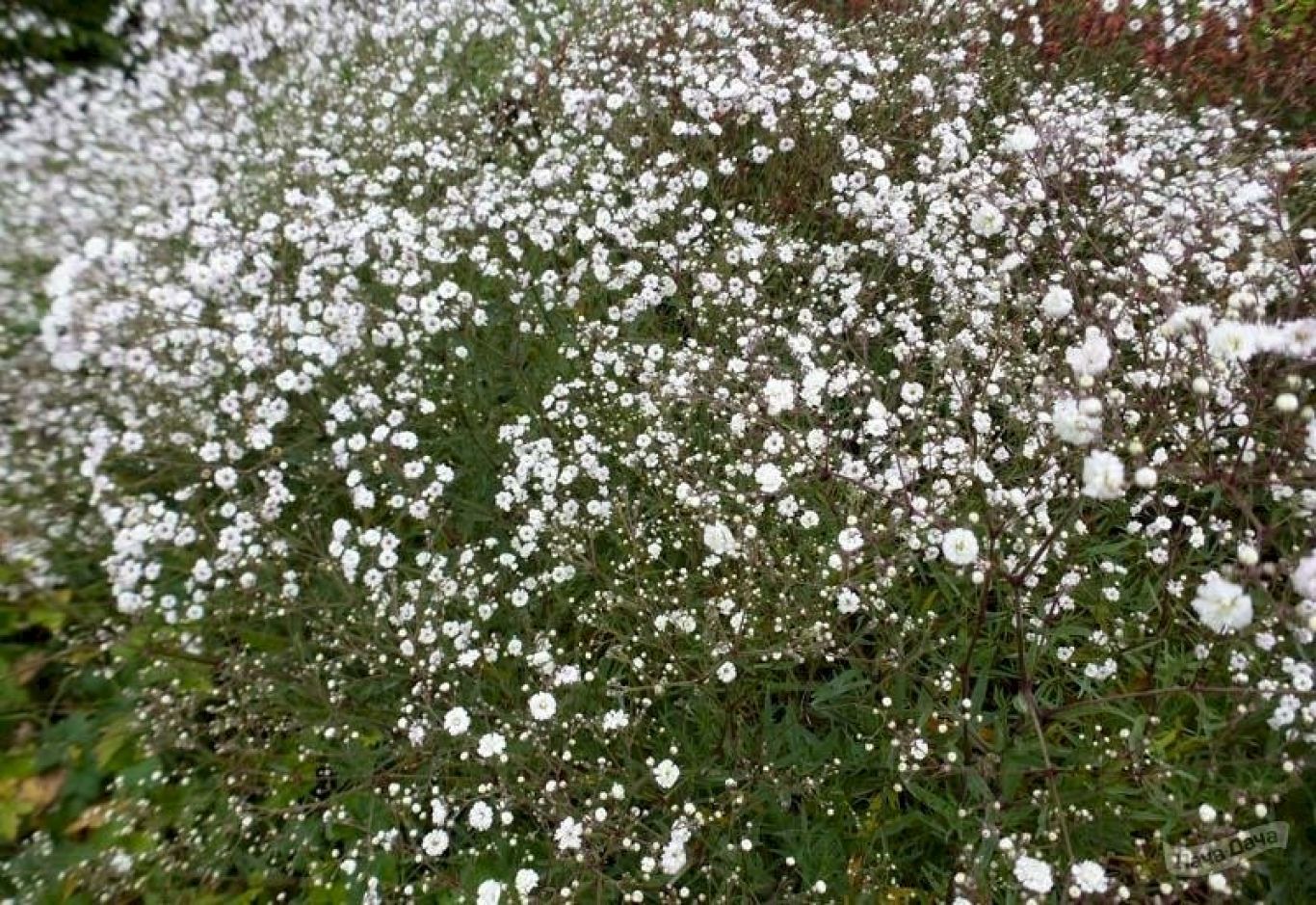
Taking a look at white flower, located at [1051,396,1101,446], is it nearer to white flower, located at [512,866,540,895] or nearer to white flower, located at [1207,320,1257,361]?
white flower, located at [1207,320,1257,361]

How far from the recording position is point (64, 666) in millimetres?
3535

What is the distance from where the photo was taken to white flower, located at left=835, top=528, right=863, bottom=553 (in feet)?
8.38

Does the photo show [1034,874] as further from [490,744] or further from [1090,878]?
[490,744]

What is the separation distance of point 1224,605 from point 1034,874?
833 millimetres

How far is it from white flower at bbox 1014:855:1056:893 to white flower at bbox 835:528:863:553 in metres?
0.94

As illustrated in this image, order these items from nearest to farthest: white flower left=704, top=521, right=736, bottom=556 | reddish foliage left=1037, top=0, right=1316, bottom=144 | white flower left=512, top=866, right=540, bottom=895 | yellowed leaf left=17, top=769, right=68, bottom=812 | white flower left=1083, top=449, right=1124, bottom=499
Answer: white flower left=1083, top=449, right=1124, bottom=499 < white flower left=512, top=866, right=540, bottom=895 < white flower left=704, top=521, right=736, bottom=556 < yellowed leaf left=17, top=769, right=68, bottom=812 < reddish foliage left=1037, top=0, right=1316, bottom=144

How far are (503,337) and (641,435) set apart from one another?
3.76 ft

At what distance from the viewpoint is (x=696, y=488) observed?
343cm

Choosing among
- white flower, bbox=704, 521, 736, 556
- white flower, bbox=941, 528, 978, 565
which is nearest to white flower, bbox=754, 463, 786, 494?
white flower, bbox=704, 521, 736, 556


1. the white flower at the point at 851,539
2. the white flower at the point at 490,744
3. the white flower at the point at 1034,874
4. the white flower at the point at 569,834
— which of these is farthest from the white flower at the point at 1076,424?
the white flower at the point at 490,744

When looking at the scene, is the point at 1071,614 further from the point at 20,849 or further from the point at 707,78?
the point at 20,849

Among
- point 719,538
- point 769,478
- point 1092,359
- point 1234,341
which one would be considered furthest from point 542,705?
point 1234,341

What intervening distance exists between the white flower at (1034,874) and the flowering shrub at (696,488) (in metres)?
0.01

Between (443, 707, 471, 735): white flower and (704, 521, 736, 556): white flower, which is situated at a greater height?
(704, 521, 736, 556): white flower
